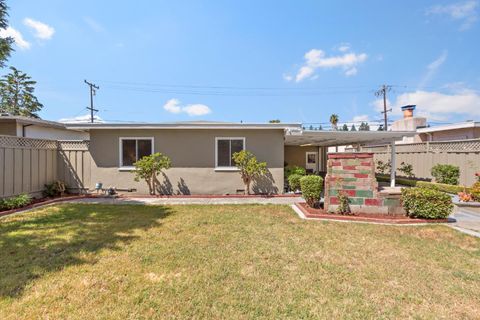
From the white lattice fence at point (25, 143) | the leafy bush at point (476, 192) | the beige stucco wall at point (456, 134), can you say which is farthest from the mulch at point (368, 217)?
the beige stucco wall at point (456, 134)

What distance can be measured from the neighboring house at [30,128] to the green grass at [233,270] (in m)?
6.54

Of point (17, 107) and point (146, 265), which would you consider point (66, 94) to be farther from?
point (146, 265)

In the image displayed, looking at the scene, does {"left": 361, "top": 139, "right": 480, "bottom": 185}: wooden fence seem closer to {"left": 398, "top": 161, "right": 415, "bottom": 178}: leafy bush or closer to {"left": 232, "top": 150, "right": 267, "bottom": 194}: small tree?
{"left": 398, "top": 161, "right": 415, "bottom": 178}: leafy bush

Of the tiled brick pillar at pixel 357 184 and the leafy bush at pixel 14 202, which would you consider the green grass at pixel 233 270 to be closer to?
the tiled brick pillar at pixel 357 184

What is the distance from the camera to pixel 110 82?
26891mm

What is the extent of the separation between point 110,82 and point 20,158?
22.3 metres

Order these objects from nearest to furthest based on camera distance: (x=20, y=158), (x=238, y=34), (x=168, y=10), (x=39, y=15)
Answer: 1. (x=20, y=158)
2. (x=39, y=15)
3. (x=168, y=10)
4. (x=238, y=34)

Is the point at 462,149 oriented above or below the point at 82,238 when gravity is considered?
above

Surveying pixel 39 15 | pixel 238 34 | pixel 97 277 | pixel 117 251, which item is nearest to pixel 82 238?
pixel 117 251

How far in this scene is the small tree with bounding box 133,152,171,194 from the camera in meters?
8.84

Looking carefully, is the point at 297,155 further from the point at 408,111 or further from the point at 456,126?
the point at 408,111

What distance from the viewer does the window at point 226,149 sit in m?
9.57

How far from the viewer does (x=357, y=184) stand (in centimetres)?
639

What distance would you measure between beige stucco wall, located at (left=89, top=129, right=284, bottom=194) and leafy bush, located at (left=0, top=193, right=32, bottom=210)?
8.23 ft
